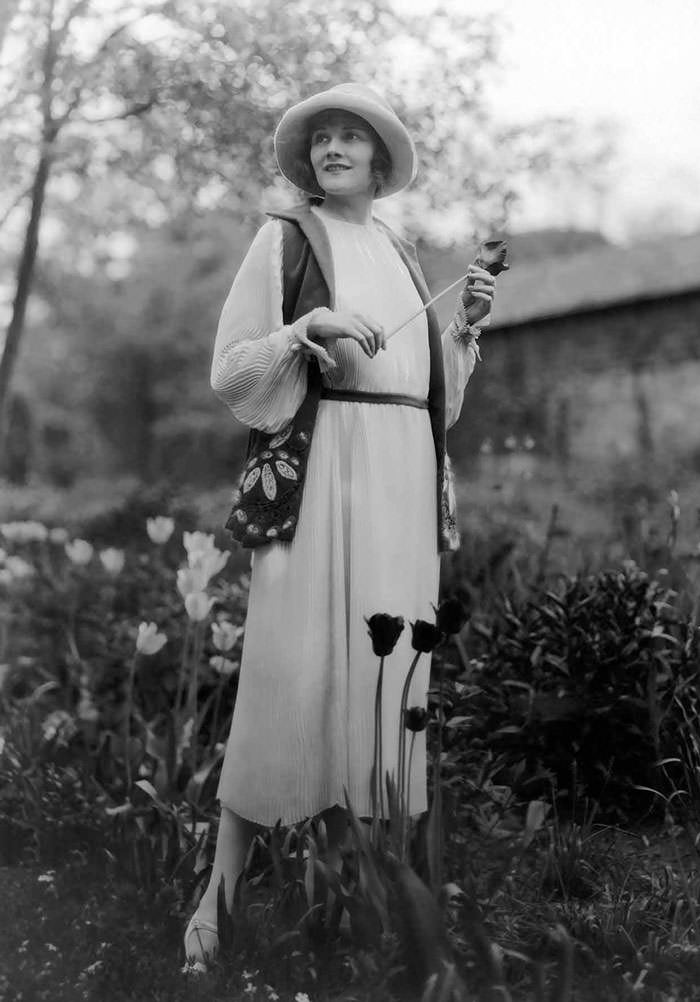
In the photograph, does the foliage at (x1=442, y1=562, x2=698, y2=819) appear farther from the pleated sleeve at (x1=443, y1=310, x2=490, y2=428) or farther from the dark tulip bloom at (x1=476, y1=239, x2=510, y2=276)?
the dark tulip bloom at (x1=476, y1=239, x2=510, y2=276)

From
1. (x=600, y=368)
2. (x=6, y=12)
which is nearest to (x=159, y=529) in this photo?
(x=6, y=12)

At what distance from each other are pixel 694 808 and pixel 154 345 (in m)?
20.7

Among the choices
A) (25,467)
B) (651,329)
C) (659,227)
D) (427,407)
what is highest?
(659,227)

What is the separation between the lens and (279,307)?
2648 millimetres

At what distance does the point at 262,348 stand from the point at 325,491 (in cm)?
38

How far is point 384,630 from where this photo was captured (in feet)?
7.39

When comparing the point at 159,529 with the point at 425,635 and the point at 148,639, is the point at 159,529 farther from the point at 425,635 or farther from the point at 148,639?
the point at 425,635

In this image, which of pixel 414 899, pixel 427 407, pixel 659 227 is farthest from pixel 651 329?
pixel 659 227

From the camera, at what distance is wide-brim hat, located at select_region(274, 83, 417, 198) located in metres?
2.64

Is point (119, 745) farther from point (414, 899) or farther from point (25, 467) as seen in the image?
point (25, 467)

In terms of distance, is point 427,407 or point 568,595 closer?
point 427,407

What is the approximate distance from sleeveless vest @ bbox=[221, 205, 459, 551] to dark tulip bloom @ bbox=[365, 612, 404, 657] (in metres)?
0.41

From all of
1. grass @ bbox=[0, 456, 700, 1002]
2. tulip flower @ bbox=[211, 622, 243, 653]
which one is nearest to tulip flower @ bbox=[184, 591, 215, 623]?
tulip flower @ bbox=[211, 622, 243, 653]

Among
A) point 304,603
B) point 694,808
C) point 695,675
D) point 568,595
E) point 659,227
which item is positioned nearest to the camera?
point 304,603
